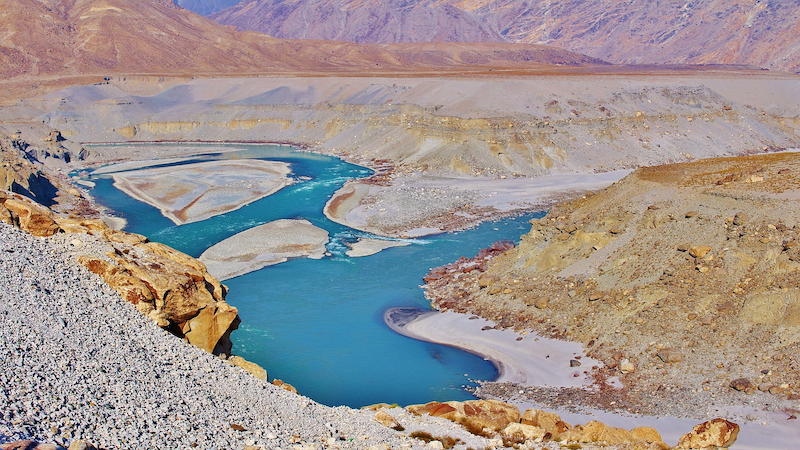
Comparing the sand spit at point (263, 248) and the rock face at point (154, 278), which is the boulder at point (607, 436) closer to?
the rock face at point (154, 278)

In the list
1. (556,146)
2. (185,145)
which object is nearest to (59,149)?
(185,145)

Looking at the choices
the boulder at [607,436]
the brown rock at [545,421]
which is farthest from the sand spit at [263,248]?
the boulder at [607,436]

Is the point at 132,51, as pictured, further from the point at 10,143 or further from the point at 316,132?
the point at 10,143

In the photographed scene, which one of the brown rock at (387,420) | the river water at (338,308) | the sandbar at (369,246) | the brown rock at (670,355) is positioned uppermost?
the brown rock at (670,355)

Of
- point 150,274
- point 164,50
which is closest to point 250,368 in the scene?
point 150,274

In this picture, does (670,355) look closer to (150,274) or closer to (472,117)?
(150,274)
